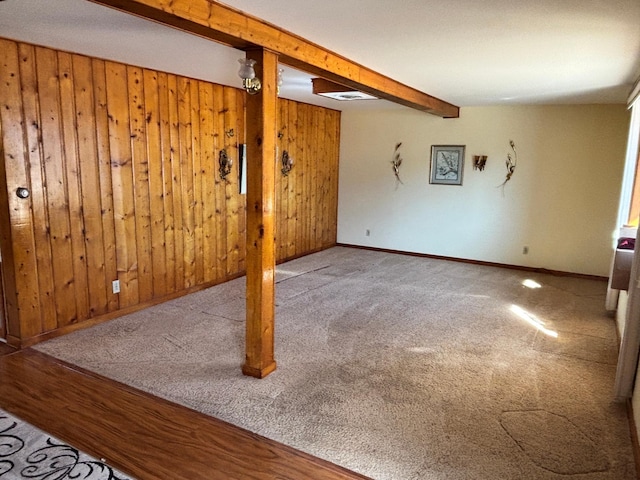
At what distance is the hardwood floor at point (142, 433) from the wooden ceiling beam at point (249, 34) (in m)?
2.10

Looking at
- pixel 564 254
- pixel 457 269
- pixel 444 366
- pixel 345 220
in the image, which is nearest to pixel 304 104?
pixel 345 220

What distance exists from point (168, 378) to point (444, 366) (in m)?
1.93

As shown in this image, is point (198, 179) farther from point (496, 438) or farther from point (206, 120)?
point (496, 438)

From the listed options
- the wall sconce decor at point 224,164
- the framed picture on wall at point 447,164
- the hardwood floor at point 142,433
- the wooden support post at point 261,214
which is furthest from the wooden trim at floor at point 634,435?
the framed picture on wall at point 447,164

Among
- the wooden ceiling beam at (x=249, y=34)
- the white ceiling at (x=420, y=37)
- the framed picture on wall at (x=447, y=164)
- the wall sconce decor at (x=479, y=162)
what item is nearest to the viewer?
the wooden ceiling beam at (x=249, y=34)

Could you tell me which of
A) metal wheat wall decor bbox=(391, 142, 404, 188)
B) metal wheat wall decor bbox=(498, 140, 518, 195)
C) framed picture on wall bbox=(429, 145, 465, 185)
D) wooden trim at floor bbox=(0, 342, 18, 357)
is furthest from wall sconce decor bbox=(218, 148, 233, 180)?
metal wheat wall decor bbox=(498, 140, 518, 195)

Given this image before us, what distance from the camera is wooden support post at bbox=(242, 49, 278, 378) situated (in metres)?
2.82

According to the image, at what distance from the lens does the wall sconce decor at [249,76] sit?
268 cm

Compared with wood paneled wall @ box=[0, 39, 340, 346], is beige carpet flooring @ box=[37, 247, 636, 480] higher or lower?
lower

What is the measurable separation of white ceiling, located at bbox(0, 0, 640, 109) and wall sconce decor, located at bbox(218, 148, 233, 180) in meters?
0.99

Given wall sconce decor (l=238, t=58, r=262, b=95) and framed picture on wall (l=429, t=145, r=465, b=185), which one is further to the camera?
framed picture on wall (l=429, t=145, r=465, b=185)

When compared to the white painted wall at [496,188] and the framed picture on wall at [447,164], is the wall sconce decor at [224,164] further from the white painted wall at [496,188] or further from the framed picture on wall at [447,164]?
the framed picture on wall at [447,164]

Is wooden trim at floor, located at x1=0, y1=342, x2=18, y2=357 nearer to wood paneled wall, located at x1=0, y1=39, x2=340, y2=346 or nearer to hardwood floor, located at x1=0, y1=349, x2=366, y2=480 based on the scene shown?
wood paneled wall, located at x1=0, y1=39, x2=340, y2=346

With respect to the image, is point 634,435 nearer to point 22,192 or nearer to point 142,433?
point 142,433
